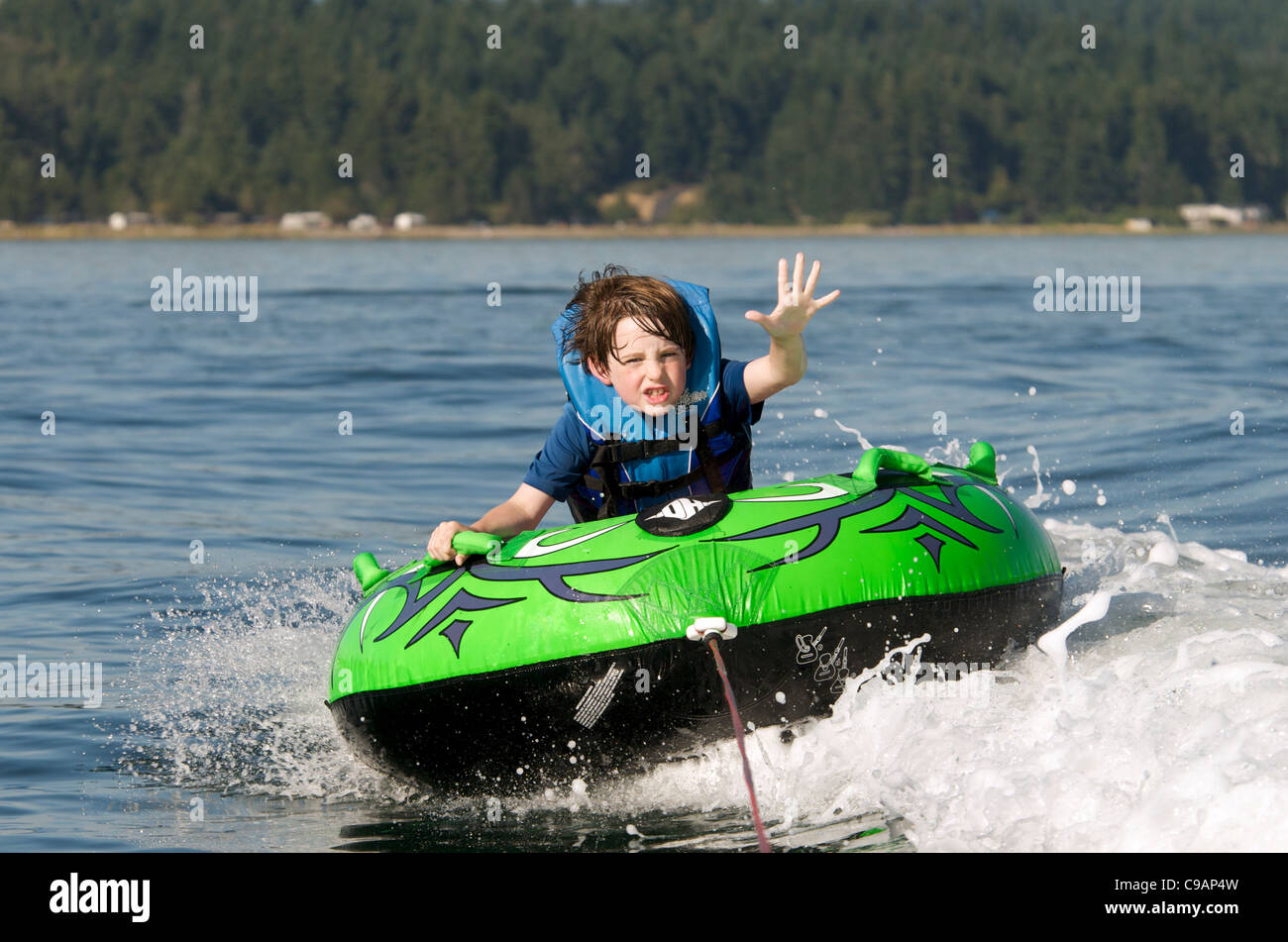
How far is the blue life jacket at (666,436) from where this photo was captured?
495 cm

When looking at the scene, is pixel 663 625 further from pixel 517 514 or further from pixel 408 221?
pixel 408 221

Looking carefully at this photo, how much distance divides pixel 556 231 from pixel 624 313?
80460mm

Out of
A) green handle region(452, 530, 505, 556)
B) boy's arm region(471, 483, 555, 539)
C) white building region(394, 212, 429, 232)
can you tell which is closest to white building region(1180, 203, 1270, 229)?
white building region(394, 212, 429, 232)

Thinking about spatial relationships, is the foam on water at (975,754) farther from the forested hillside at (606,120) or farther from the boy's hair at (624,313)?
the forested hillside at (606,120)

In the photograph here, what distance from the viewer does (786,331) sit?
4.63 m

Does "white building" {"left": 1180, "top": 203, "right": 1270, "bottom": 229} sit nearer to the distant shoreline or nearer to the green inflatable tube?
the distant shoreline

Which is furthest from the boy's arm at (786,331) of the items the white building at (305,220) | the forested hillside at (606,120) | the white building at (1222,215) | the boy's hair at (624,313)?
the white building at (305,220)

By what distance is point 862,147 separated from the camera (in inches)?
3620

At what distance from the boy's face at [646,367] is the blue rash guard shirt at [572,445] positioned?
23 centimetres

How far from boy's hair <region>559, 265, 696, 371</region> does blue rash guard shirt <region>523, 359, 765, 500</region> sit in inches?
6.6

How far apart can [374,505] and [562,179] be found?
80646 millimetres
